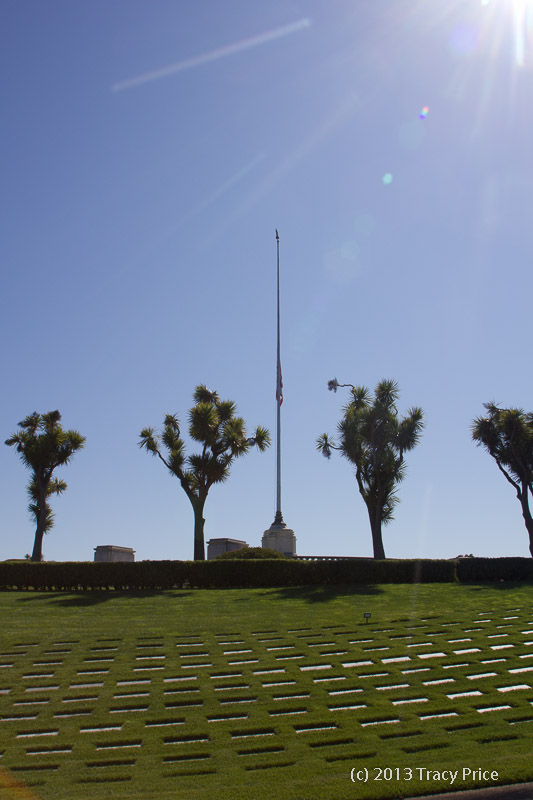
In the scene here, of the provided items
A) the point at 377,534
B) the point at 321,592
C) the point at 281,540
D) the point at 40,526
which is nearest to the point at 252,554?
the point at 321,592

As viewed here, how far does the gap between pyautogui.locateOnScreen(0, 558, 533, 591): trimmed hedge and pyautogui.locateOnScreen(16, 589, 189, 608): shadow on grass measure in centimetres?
91

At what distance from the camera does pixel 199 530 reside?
28.9m

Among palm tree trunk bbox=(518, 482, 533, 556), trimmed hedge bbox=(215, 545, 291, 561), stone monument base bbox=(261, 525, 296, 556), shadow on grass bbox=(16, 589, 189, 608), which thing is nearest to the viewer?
shadow on grass bbox=(16, 589, 189, 608)

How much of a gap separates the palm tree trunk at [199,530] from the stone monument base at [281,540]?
17.6 feet

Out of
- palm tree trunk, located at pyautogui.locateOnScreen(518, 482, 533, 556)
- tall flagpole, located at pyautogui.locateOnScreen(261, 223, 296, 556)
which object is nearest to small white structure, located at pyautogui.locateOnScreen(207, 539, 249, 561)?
tall flagpole, located at pyautogui.locateOnScreen(261, 223, 296, 556)

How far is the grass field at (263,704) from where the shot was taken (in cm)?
684

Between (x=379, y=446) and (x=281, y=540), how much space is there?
309 inches

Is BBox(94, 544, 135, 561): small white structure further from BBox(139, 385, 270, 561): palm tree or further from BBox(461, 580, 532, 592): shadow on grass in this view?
BBox(461, 580, 532, 592): shadow on grass

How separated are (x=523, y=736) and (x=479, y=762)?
120 cm

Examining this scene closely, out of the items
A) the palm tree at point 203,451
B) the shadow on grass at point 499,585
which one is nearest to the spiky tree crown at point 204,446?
the palm tree at point 203,451

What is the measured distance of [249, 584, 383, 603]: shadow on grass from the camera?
66.9 feet

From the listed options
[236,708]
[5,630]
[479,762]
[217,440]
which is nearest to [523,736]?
[479,762]

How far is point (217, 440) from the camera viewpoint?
2986 centimetres

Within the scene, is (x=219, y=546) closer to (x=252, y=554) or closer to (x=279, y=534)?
(x=279, y=534)
